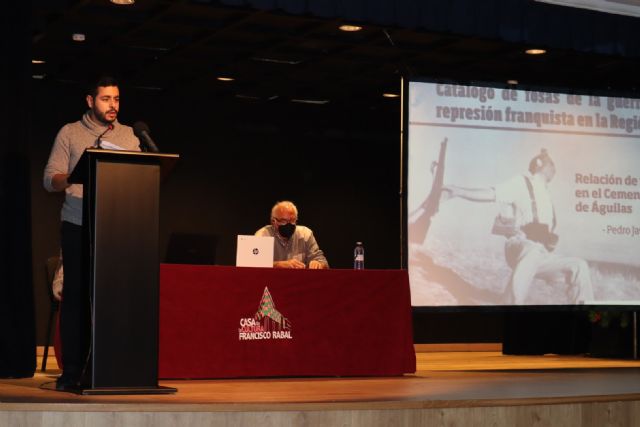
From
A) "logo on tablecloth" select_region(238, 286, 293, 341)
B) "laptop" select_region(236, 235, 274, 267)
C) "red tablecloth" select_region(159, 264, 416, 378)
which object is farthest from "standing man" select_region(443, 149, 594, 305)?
"logo on tablecloth" select_region(238, 286, 293, 341)

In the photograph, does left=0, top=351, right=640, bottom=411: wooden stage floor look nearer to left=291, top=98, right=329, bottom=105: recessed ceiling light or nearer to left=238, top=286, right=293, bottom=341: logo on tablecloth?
left=238, top=286, right=293, bottom=341: logo on tablecloth

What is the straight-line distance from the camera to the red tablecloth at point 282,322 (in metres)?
4.98

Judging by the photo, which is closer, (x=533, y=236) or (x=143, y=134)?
(x=143, y=134)

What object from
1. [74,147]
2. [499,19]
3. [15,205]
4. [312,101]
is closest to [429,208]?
[499,19]

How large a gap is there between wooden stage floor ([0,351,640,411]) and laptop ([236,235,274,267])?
2.05ft

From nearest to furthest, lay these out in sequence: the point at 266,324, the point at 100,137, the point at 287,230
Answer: the point at 100,137
the point at 266,324
the point at 287,230

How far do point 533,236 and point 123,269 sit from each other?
351 cm

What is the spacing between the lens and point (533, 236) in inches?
257

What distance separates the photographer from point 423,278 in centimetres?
629

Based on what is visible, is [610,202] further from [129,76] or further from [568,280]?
[129,76]

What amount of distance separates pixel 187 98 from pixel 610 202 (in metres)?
4.62

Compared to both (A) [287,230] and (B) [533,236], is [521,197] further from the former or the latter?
(A) [287,230]

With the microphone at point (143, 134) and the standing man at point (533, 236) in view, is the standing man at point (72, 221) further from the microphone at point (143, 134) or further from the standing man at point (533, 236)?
the standing man at point (533, 236)

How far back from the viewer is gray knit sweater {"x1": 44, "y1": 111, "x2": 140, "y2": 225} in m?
4.21
